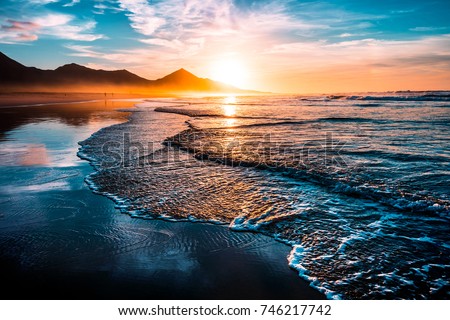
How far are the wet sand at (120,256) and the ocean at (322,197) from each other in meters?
0.37

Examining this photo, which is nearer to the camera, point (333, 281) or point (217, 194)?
point (333, 281)

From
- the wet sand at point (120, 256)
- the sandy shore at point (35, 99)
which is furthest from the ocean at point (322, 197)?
the sandy shore at point (35, 99)

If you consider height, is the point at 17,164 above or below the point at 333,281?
above

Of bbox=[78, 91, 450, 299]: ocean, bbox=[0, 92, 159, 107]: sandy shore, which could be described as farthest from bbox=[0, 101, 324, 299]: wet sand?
bbox=[0, 92, 159, 107]: sandy shore

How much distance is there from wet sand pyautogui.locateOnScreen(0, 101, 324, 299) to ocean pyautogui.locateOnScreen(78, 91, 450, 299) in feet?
1.22

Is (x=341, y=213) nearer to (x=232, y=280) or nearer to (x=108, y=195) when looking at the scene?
(x=232, y=280)

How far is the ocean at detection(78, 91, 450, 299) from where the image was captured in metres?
3.93

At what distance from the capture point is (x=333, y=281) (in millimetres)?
3725

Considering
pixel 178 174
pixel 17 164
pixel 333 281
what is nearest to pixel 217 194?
pixel 178 174

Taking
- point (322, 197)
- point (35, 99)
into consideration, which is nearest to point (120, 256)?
point (322, 197)

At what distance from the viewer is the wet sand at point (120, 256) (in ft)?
11.5

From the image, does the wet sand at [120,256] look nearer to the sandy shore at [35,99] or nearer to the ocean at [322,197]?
the ocean at [322,197]
